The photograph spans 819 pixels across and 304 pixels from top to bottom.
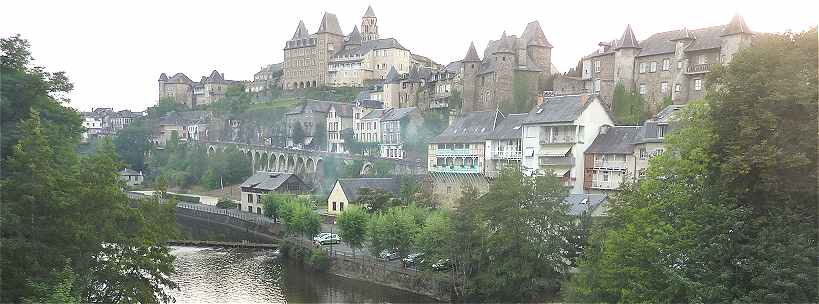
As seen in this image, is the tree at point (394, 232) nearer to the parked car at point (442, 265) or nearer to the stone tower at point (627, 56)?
the parked car at point (442, 265)

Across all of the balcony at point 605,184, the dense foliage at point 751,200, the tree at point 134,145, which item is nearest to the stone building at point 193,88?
the tree at point 134,145

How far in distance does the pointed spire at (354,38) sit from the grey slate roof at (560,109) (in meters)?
72.6

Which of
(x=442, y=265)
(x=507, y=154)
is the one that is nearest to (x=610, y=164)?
(x=507, y=154)

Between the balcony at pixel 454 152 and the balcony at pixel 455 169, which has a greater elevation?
the balcony at pixel 454 152

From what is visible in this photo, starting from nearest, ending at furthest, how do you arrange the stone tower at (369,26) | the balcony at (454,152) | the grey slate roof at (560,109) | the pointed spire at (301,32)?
1. the grey slate roof at (560,109)
2. the balcony at (454,152)
3. the pointed spire at (301,32)
4. the stone tower at (369,26)

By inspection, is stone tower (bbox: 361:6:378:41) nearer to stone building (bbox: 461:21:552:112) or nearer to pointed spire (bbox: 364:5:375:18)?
pointed spire (bbox: 364:5:375:18)

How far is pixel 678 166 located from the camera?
1992 centimetres

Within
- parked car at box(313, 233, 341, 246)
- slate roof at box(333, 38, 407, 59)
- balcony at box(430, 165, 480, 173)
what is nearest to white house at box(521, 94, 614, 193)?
balcony at box(430, 165, 480, 173)

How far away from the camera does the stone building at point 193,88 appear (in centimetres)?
13375

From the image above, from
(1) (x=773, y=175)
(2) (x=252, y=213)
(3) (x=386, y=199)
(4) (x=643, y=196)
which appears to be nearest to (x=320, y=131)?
(2) (x=252, y=213)

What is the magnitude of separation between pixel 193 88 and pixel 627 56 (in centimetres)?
10555

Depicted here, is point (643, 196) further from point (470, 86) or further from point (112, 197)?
point (470, 86)

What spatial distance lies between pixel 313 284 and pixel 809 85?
89.6ft

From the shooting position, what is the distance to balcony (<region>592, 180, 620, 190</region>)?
40719 millimetres
